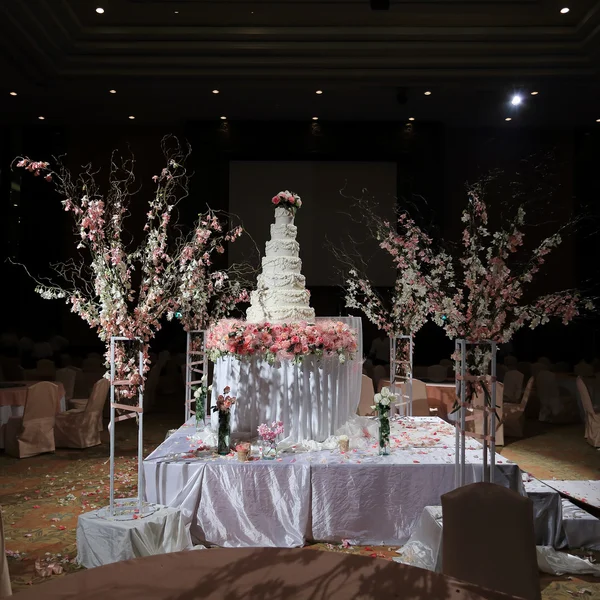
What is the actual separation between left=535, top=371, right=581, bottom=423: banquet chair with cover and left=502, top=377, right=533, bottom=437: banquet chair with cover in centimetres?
122

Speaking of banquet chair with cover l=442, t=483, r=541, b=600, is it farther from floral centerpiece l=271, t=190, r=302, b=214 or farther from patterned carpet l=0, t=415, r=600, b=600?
floral centerpiece l=271, t=190, r=302, b=214

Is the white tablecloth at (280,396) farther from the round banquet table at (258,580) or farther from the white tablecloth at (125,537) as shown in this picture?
the round banquet table at (258,580)

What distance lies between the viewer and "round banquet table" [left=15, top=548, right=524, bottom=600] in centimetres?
179

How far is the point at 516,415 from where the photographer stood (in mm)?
8109

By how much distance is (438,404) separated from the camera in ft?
26.6

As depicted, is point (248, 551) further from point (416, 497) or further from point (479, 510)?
point (416, 497)

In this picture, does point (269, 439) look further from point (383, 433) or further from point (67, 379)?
point (67, 379)

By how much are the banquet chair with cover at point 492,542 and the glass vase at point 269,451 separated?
260cm

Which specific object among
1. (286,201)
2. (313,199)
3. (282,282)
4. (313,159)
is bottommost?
A: (282,282)

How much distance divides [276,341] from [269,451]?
103 centimetres

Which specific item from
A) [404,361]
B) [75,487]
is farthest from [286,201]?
[75,487]

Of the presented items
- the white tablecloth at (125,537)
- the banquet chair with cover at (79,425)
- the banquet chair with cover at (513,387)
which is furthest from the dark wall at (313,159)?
the white tablecloth at (125,537)

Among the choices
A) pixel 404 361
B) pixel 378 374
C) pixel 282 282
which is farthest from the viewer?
pixel 378 374

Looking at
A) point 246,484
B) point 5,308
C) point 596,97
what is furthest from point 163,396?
point 596,97
